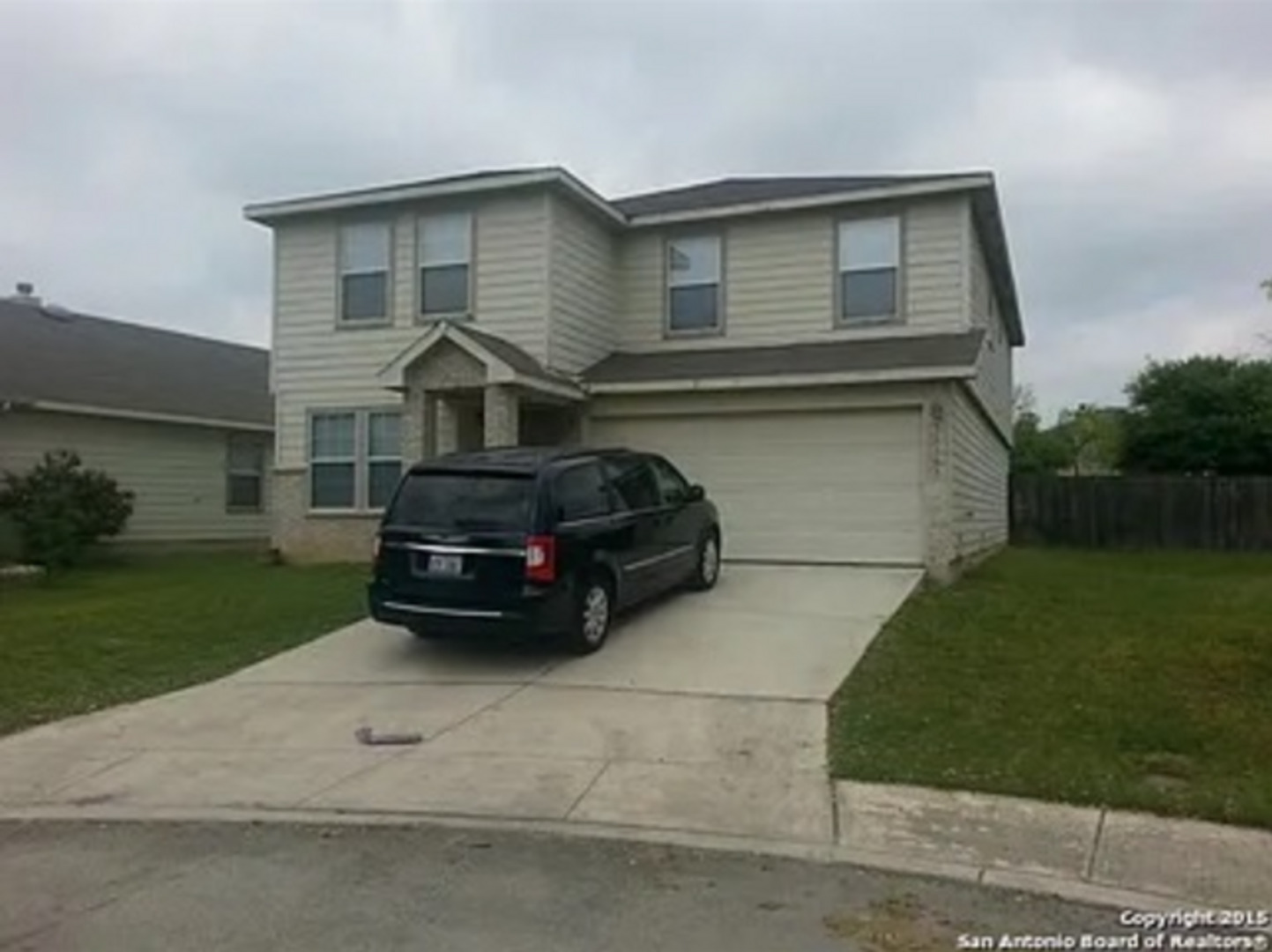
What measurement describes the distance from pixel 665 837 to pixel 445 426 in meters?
11.5

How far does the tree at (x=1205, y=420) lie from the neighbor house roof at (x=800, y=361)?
52.6 ft

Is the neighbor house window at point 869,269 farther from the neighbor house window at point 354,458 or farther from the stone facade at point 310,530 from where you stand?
the stone facade at point 310,530

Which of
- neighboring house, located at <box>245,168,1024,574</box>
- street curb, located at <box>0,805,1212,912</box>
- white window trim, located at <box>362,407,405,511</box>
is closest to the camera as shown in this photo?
street curb, located at <box>0,805,1212,912</box>

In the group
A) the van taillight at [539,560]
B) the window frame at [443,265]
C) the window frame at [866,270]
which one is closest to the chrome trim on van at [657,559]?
the van taillight at [539,560]

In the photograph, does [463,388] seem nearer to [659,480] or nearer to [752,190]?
[659,480]

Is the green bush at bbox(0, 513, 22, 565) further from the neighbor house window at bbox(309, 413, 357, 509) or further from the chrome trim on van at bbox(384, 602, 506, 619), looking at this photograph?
the chrome trim on van at bbox(384, 602, 506, 619)

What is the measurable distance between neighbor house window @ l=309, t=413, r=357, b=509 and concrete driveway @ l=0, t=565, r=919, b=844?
23.3 ft

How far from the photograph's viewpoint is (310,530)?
63.4ft

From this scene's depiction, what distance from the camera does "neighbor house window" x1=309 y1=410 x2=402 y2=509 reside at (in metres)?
18.8

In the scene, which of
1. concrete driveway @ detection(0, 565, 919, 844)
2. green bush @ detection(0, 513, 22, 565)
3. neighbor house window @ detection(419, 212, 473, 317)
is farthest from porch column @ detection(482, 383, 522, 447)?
green bush @ detection(0, 513, 22, 565)

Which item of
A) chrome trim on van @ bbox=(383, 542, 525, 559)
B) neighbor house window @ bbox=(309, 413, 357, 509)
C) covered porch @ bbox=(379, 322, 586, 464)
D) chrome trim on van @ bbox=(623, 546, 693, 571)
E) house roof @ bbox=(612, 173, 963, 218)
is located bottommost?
chrome trim on van @ bbox=(623, 546, 693, 571)

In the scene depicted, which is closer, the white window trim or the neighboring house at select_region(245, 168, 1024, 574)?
the neighboring house at select_region(245, 168, 1024, 574)

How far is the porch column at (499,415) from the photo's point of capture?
16.0 meters

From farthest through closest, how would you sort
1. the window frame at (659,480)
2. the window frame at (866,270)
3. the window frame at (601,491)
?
the window frame at (866,270)
the window frame at (659,480)
the window frame at (601,491)
